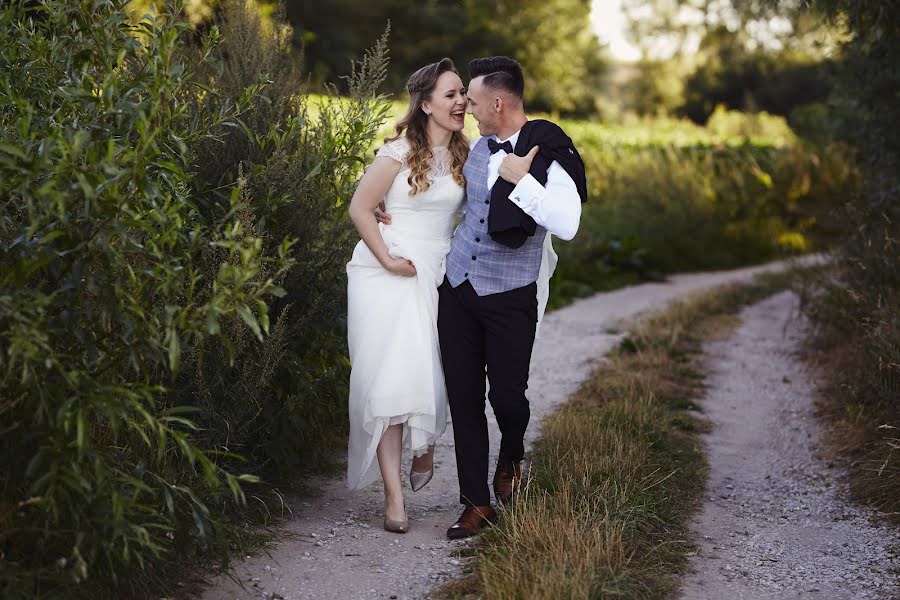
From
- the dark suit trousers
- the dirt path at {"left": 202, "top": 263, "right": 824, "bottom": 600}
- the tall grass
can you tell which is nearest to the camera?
the dirt path at {"left": 202, "top": 263, "right": 824, "bottom": 600}

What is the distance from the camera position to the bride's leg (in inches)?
181

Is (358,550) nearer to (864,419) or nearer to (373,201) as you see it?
(373,201)

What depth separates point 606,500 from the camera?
14.7 ft

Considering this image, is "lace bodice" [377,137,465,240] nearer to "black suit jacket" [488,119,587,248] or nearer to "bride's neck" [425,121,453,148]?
"bride's neck" [425,121,453,148]

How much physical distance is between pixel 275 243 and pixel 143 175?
182cm

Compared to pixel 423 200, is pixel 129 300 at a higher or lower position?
lower

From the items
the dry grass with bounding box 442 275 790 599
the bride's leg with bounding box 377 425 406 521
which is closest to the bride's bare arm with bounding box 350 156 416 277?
the bride's leg with bounding box 377 425 406 521

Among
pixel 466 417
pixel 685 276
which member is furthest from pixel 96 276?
pixel 685 276

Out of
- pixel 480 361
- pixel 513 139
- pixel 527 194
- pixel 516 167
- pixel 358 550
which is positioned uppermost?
pixel 513 139

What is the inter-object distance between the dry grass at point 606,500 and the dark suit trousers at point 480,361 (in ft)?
1.01

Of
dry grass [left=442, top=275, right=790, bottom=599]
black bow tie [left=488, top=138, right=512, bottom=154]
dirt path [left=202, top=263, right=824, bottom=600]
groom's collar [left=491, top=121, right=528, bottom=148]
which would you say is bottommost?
dirt path [left=202, top=263, right=824, bottom=600]

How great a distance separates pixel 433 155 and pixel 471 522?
1.63m

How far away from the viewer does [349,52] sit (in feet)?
95.9

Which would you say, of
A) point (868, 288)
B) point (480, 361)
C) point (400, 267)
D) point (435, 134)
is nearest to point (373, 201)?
point (400, 267)
